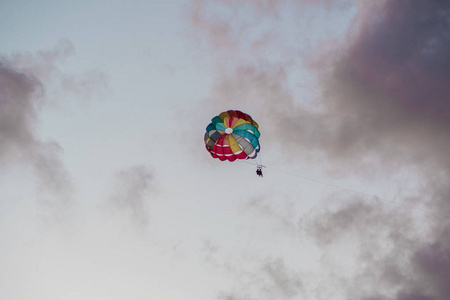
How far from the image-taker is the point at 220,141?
53375 millimetres

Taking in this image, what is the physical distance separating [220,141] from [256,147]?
5.15 m

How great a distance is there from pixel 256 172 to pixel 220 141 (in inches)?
263

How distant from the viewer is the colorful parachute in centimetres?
5256

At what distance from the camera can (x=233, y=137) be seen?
53.2 m

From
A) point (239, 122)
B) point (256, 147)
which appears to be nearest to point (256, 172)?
point (256, 147)

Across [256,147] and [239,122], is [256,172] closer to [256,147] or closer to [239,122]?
[256,147]

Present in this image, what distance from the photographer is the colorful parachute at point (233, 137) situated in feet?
172

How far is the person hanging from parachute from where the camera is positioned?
2069 inches

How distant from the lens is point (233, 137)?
53.2 metres

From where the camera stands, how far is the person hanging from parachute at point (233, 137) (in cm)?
5256

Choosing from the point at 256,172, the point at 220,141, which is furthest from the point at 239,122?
the point at 256,172

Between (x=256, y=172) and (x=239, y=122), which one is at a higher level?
(x=239, y=122)

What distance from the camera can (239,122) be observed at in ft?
174
